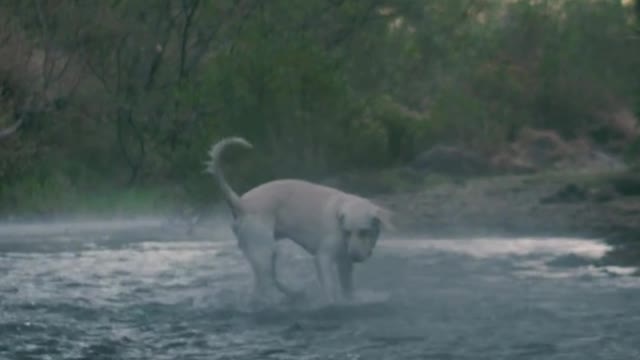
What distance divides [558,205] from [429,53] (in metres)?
34.9

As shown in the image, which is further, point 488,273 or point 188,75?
point 188,75

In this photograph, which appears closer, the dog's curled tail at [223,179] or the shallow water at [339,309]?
the shallow water at [339,309]

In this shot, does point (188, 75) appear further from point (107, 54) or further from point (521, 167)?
point (521, 167)

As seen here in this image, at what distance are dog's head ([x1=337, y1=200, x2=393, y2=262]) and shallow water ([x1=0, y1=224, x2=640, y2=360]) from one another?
573mm

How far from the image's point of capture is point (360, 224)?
15125 mm

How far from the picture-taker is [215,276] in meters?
19.6

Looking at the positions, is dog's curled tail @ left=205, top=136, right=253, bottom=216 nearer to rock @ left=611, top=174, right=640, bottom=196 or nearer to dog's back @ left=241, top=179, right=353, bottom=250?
dog's back @ left=241, top=179, right=353, bottom=250

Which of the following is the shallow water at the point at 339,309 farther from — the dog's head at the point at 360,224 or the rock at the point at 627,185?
the rock at the point at 627,185

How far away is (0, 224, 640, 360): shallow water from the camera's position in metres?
12.6

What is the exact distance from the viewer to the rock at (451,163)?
1426 inches

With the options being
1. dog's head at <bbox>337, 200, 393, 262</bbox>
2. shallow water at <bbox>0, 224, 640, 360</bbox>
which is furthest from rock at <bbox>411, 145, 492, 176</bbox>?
dog's head at <bbox>337, 200, 393, 262</bbox>

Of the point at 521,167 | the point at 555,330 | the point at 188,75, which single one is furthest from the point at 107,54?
the point at 555,330

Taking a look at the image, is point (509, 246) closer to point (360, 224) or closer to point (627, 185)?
point (627, 185)

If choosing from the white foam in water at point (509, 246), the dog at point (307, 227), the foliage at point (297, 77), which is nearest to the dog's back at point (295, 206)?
the dog at point (307, 227)
